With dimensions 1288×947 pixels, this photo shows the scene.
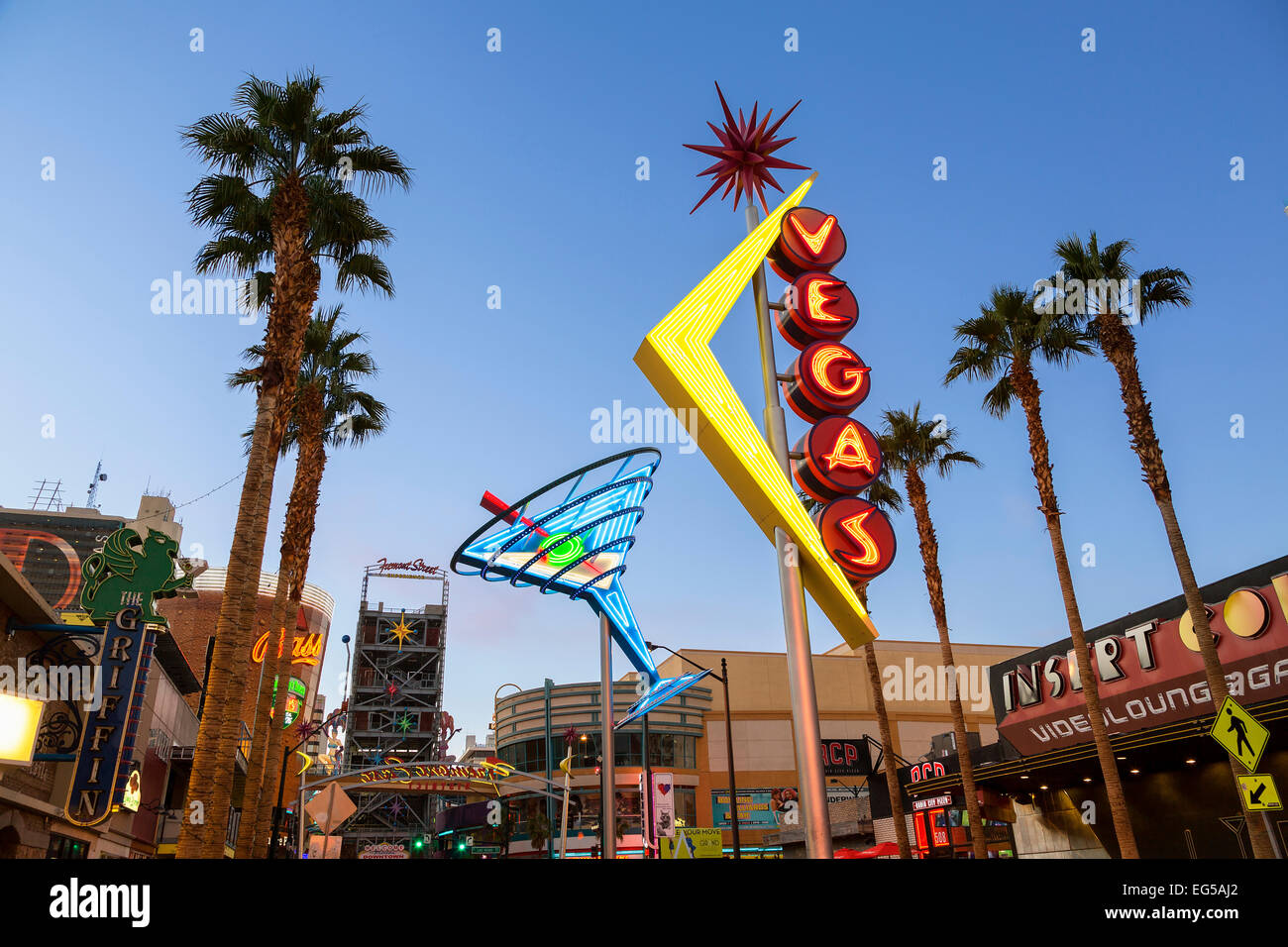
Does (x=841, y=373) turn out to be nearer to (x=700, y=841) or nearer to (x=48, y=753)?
(x=700, y=841)

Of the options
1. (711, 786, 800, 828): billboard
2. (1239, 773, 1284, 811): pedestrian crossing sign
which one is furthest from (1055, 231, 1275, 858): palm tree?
(711, 786, 800, 828): billboard

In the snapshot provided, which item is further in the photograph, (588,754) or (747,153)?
(588,754)

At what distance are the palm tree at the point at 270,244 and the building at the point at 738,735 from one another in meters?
43.1

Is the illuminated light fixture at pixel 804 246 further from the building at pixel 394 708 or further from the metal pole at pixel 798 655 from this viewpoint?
the building at pixel 394 708

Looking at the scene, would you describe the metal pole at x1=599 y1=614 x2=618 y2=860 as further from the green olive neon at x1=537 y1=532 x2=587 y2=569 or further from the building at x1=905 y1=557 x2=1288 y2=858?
the building at x1=905 y1=557 x2=1288 y2=858

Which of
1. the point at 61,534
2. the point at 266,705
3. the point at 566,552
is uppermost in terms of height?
the point at 61,534

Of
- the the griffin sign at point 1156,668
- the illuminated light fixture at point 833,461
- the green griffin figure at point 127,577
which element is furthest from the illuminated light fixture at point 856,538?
the green griffin figure at point 127,577

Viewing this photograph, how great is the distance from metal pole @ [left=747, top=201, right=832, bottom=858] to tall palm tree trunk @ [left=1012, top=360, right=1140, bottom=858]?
609 inches

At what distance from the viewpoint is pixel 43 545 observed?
53.4m

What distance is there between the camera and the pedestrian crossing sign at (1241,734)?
12656 mm

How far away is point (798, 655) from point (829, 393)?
4.18m

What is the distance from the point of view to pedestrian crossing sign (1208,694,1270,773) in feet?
41.5

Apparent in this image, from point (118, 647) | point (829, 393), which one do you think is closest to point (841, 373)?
point (829, 393)
